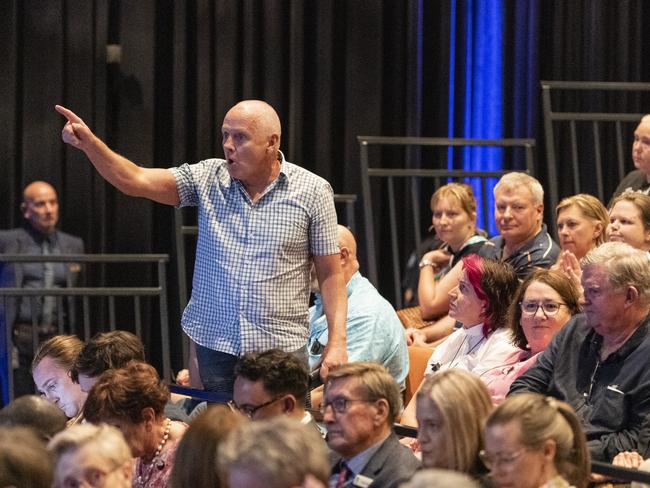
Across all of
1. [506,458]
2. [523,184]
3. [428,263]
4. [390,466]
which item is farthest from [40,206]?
[506,458]

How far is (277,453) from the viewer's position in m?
2.44

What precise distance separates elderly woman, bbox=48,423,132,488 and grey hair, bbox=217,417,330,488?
1.48 ft

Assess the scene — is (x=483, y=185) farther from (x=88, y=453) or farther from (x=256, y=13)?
(x=88, y=453)

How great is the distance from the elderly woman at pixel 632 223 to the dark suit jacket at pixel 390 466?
1934 millimetres

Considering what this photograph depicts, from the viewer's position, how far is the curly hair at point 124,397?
356cm

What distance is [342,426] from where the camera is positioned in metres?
3.33

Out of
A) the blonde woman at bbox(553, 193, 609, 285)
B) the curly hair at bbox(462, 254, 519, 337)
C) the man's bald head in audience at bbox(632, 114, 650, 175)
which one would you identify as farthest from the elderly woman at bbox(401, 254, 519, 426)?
the man's bald head in audience at bbox(632, 114, 650, 175)

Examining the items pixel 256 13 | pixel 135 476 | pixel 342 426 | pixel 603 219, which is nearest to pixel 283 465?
pixel 342 426

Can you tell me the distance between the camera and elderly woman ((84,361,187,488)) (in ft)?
11.7

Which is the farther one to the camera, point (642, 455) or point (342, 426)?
point (642, 455)

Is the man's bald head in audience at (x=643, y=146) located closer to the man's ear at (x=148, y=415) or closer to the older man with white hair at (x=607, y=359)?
the older man with white hair at (x=607, y=359)

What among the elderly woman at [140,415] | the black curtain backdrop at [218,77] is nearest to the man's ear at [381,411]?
the elderly woman at [140,415]

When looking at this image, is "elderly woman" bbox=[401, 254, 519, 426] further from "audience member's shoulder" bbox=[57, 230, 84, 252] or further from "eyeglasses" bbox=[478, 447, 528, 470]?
"audience member's shoulder" bbox=[57, 230, 84, 252]

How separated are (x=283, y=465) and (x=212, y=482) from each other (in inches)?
19.6
